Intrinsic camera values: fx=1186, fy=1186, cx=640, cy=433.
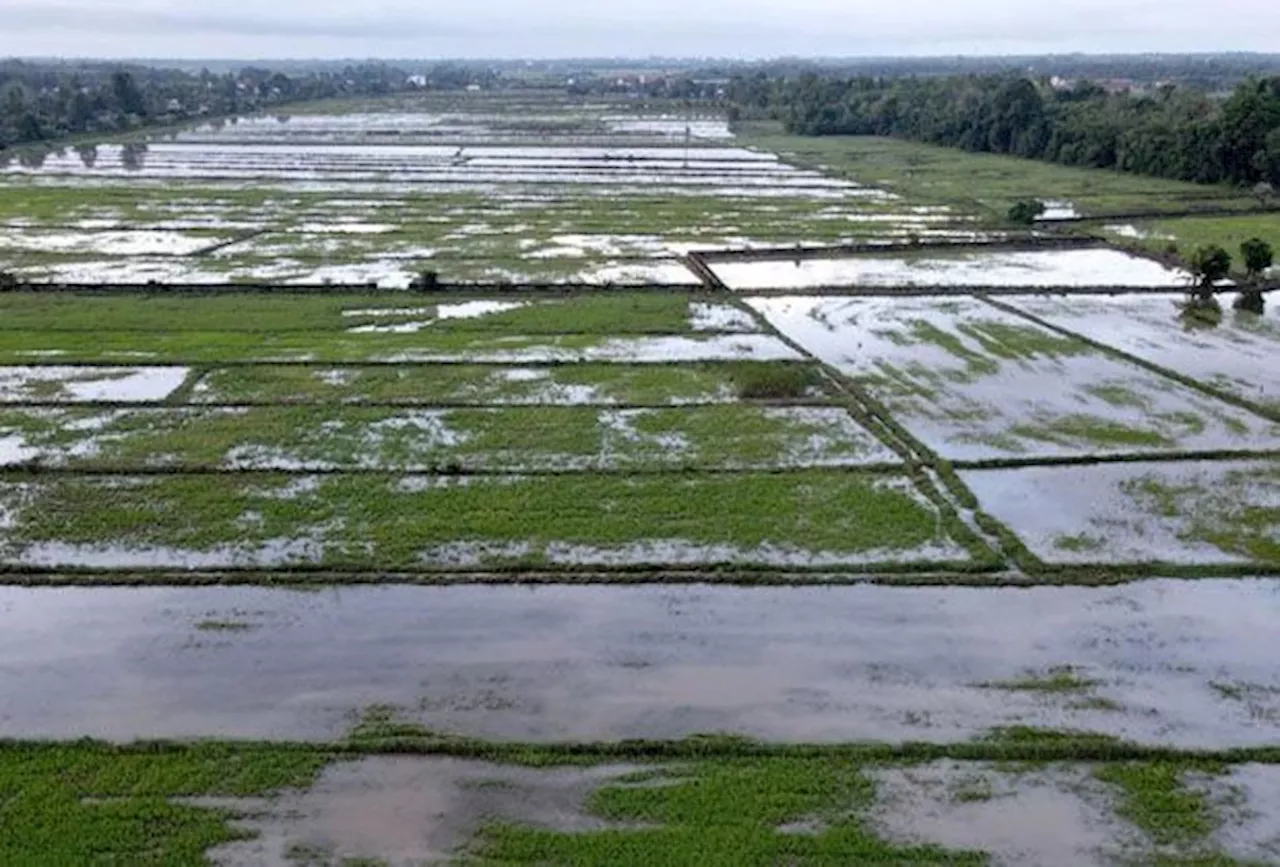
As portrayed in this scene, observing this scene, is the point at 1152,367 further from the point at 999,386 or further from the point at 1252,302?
the point at 1252,302

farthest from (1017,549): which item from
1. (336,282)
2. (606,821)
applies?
(336,282)

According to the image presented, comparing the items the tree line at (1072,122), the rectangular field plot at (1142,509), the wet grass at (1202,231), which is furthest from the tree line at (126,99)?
the rectangular field plot at (1142,509)

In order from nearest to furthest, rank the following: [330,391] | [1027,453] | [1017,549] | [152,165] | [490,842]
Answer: [490,842], [1017,549], [1027,453], [330,391], [152,165]

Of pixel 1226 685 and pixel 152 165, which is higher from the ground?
pixel 152 165

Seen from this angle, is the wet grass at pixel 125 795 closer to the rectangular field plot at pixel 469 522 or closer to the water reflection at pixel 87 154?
the rectangular field plot at pixel 469 522

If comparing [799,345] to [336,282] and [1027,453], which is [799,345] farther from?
[336,282]

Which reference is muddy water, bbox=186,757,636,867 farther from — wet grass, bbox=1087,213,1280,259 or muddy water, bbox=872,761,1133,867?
wet grass, bbox=1087,213,1280,259

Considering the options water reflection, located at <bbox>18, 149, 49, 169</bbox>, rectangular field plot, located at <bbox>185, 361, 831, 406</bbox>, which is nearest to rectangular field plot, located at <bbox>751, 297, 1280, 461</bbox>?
rectangular field plot, located at <bbox>185, 361, 831, 406</bbox>

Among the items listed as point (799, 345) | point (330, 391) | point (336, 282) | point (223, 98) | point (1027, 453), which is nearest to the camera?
point (1027, 453)
